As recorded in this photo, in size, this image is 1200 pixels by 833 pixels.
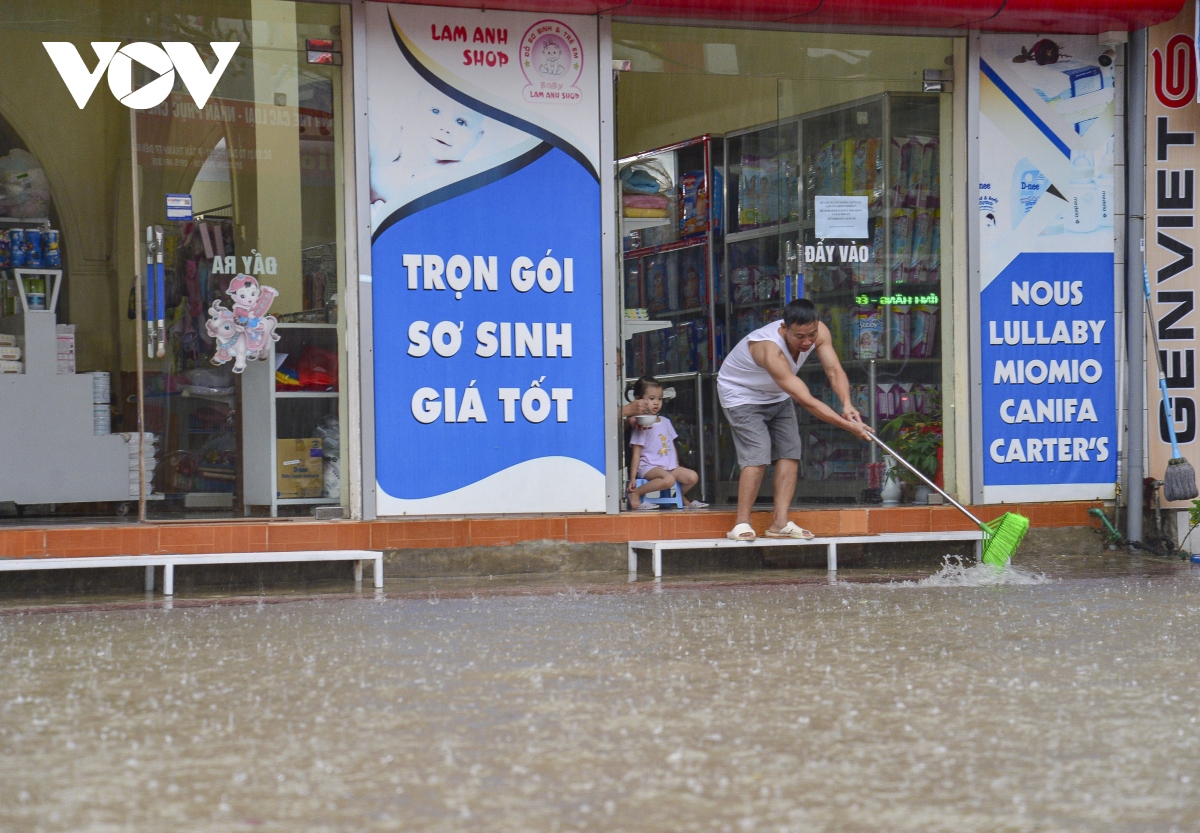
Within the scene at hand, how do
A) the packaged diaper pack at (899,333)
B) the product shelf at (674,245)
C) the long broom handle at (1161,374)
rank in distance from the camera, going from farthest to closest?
the product shelf at (674,245), the packaged diaper pack at (899,333), the long broom handle at (1161,374)

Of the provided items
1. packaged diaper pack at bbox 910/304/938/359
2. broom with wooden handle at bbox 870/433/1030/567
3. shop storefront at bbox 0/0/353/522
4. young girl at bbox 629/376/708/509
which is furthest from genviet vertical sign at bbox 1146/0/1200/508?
shop storefront at bbox 0/0/353/522

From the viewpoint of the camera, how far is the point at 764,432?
29.7 feet

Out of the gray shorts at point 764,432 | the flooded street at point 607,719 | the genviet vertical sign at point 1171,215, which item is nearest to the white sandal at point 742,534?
the gray shorts at point 764,432

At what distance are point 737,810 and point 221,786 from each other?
1.22m

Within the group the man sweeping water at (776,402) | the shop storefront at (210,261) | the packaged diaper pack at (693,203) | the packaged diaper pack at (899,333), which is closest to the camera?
the shop storefront at (210,261)

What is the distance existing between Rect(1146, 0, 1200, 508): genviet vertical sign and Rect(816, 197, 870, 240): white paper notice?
6.40ft

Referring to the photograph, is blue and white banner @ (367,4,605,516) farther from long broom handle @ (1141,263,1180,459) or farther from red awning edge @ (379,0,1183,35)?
long broom handle @ (1141,263,1180,459)

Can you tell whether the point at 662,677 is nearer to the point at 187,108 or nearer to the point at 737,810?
the point at 737,810

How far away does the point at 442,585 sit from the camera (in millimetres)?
8117

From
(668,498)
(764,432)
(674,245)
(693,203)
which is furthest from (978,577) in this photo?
(693,203)

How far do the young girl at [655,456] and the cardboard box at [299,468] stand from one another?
7.06 feet

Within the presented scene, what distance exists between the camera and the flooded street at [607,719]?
322 centimetres

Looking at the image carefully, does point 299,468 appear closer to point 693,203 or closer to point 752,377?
point 752,377

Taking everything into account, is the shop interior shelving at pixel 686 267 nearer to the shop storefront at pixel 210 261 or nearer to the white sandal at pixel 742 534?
the white sandal at pixel 742 534
